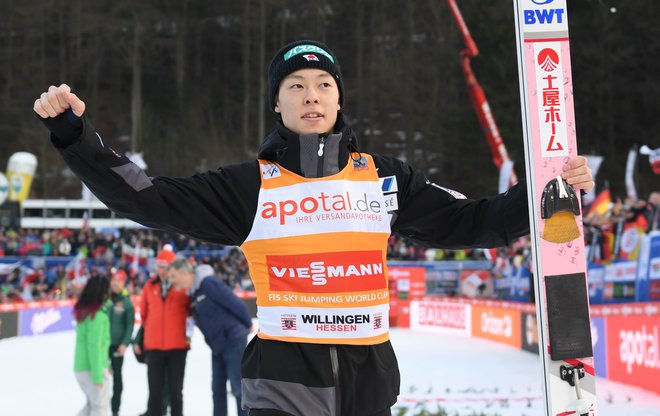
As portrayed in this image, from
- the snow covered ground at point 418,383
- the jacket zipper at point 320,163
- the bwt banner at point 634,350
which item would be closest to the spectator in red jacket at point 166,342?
the snow covered ground at point 418,383

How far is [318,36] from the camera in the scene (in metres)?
44.3

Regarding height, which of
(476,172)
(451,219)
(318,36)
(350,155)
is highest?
(318,36)

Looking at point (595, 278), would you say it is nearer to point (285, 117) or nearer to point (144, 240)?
point (285, 117)

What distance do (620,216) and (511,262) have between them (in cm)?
496

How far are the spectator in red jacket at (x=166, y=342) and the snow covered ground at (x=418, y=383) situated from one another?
0.90 meters

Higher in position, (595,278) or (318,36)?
(318,36)

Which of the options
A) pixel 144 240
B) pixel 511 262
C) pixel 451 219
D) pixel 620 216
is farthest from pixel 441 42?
pixel 451 219

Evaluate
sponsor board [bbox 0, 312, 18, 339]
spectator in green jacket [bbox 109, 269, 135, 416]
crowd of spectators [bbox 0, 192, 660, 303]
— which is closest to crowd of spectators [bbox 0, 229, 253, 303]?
crowd of spectators [bbox 0, 192, 660, 303]

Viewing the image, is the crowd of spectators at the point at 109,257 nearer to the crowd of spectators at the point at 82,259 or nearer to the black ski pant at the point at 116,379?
the crowd of spectators at the point at 82,259

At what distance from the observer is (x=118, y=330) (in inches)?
321

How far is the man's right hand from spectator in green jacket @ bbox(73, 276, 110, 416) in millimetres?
4900

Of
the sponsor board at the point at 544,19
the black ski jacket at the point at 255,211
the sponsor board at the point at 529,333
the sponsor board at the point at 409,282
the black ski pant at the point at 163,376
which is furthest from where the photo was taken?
the sponsor board at the point at 409,282

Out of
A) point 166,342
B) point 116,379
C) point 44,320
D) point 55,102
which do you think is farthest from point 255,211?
point 44,320

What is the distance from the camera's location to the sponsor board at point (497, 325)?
14.7 m
